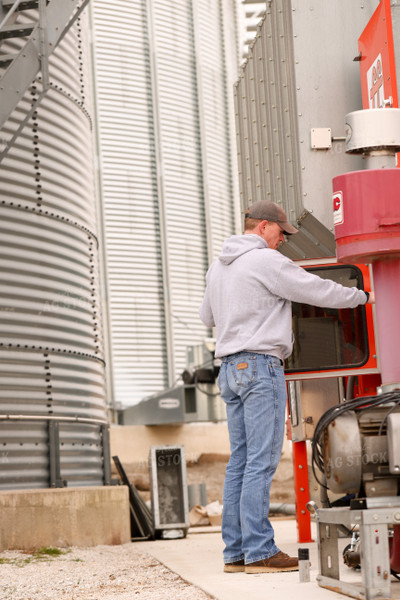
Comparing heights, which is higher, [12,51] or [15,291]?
[12,51]

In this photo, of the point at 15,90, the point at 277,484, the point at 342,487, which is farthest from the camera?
the point at 277,484

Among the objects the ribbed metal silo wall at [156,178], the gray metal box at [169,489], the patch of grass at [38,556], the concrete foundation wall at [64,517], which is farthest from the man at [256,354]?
the ribbed metal silo wall at [156,178]

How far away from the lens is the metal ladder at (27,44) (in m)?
7.50

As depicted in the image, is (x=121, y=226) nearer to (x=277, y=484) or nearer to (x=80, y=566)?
(x=277, y=484)

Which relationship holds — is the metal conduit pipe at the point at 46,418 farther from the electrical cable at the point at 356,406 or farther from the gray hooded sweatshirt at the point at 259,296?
the electrical cable at the point at 356,406

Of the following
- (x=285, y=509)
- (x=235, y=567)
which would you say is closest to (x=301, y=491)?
(x=235, y=567)

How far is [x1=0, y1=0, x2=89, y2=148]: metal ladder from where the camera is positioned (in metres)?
7.50

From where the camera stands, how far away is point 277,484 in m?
18.9

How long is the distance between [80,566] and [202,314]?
6.80ft

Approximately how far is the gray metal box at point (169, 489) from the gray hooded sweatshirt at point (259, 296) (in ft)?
14.4

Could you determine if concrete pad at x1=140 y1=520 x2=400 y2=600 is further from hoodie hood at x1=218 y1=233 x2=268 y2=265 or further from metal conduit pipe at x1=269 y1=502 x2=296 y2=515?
metal conduit pipe at x1=269 y1=502 x2=296 y2=515

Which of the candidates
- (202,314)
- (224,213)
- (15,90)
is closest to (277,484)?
(224,213)

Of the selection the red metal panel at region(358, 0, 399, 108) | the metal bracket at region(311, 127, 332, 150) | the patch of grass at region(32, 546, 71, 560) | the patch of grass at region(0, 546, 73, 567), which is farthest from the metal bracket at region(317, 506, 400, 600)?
the patch of grass at region(32, 546, 71, 560)

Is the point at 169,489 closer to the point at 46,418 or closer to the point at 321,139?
the point at 46,418
